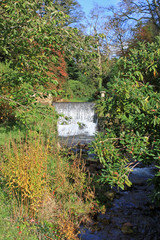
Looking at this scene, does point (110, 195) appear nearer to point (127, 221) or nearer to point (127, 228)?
point (127, 221)

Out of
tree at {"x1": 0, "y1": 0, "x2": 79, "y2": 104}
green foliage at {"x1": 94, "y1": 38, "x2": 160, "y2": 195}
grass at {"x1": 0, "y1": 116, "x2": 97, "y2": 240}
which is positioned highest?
tree at {"x1": 0, "y1": 0, "x2": 79, "y2": 104}

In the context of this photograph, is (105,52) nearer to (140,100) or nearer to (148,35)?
(148,35)

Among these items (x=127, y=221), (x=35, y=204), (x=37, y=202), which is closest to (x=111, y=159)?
(x=37, y=202)

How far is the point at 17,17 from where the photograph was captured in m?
4.40

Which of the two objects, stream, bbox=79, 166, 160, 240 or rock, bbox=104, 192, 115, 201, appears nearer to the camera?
stream, bbox=79, 166, 160, 240

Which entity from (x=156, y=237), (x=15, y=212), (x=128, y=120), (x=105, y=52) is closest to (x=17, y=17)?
(x=128, y=120)

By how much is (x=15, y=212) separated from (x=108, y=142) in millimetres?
1865

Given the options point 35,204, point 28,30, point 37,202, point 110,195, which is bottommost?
point 110,195

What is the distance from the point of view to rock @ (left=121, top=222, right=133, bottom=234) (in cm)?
404

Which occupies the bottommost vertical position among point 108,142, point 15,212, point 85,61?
point 15,212

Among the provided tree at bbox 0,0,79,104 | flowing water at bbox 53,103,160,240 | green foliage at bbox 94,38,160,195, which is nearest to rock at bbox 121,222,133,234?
flowing water at bbox 53,103,160,240

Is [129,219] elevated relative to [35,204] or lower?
lower

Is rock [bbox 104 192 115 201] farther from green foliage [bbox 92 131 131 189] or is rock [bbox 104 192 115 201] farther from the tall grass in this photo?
green foliage [bbox 92 131 131 189]

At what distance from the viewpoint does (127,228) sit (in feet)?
13.5
